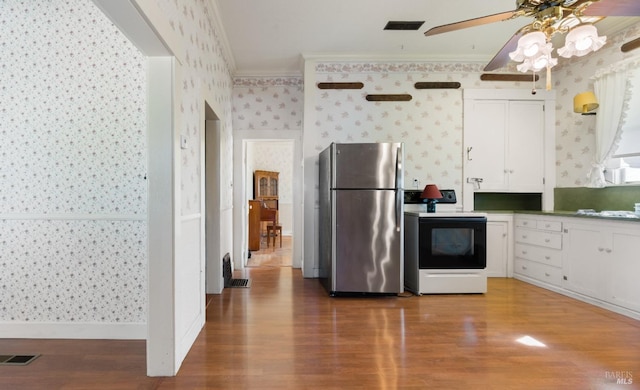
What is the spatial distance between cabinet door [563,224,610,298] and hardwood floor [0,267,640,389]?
0.66 ft

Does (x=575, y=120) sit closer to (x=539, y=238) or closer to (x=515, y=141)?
(x=515, y=141)

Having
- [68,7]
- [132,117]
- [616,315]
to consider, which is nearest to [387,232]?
[616,315]

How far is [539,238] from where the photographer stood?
374 cm

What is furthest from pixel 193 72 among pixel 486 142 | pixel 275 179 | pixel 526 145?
pixel 275 179

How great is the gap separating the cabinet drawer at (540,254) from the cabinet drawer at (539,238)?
0.05 m

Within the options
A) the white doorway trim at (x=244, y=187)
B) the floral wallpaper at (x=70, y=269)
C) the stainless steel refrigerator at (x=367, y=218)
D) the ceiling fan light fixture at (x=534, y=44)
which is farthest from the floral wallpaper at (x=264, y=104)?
the ceiling fan light fixture at (x=534, y=44)

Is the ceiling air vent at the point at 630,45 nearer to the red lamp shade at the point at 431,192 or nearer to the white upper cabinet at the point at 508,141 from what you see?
the white upper cabinet at the point at 508,141

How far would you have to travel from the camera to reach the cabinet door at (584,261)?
10.1 feet

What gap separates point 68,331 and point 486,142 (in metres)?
4.67

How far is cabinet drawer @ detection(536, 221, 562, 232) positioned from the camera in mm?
3496

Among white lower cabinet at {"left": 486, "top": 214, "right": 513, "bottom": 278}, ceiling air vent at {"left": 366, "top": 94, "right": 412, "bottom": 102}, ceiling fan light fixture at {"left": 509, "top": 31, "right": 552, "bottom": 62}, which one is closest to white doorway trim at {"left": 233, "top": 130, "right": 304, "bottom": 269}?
ceiling air vent at {"left": 366, "top": 94, "right": 412, "bottom": 102}

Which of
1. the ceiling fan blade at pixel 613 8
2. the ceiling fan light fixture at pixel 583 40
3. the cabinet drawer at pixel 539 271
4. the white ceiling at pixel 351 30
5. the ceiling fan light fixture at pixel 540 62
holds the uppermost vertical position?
the white ceiling at pixel 351 30

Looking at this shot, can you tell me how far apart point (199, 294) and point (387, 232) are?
188 centimetres

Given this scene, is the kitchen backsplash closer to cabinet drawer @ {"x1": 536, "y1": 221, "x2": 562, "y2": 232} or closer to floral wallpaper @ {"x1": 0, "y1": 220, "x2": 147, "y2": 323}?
cabinet drawer @ {"x1": 536, "y1": 221, "x2": 562, "y2": 232}
